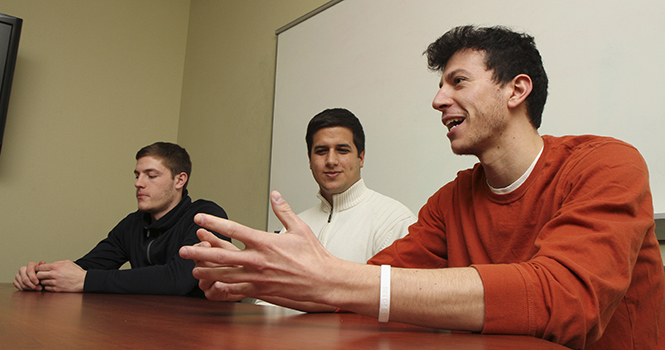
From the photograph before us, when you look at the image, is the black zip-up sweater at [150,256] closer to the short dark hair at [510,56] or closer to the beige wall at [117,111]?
the beige wall at [117,111]

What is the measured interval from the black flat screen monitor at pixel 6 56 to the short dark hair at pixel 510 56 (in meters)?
3.01

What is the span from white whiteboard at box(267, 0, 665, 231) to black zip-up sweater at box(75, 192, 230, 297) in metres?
0.87

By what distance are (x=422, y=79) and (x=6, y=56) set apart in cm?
270

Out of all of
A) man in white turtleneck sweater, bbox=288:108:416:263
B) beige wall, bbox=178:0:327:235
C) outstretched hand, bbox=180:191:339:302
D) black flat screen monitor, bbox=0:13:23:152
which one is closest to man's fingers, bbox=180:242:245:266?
outstretched hand, bbox=180:191:339:302

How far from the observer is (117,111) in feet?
12.1

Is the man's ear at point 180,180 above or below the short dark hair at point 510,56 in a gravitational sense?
below

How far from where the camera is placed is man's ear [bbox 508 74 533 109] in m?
1.13

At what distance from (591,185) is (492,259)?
31cm

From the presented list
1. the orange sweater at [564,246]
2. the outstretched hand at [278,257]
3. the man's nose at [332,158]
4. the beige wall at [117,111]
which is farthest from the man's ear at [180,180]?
the outstretched hand at [278,257]

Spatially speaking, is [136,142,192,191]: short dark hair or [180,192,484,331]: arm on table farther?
[136,142,192,191]: short dark hair

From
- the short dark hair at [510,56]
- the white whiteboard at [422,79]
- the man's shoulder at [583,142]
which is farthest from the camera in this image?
the white whiteboard at [422,79]

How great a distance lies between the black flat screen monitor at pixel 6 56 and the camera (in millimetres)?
2934

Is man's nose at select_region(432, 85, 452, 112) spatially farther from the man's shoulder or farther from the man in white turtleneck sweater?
the man in white turtleneck sweater

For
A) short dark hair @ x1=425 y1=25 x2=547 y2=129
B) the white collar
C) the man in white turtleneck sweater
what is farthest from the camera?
the man in white turtleneck sweater
